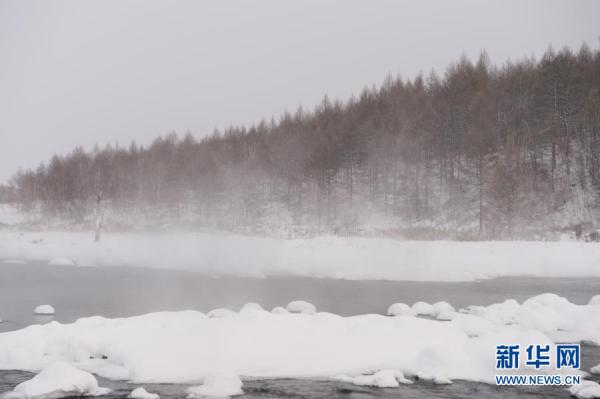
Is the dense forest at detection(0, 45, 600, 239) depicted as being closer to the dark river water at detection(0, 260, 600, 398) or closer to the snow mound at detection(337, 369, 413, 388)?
the dark river water at detection(0, 260, 600, 398)

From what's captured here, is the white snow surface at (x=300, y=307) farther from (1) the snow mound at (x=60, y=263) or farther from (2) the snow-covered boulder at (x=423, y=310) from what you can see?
(1) the snow mound at (x=60, y=263)

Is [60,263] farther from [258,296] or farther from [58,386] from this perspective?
[58,386]

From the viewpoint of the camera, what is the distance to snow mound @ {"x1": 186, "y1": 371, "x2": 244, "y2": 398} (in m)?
7.67

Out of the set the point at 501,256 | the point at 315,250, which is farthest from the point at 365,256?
the point at 501,256

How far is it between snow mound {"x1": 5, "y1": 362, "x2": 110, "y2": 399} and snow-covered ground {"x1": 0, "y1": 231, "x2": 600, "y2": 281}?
15.8 metres

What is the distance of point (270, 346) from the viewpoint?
9688 mm

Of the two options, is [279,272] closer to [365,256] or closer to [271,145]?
[365,256]

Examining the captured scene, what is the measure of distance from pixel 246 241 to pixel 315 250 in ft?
29.0

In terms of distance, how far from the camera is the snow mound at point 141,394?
24.5 ft

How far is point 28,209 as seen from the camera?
71.8 m

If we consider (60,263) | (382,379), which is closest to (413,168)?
(60,263)

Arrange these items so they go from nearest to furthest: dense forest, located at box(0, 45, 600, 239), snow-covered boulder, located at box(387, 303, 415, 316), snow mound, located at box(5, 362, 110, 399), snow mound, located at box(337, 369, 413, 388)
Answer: snow mound, located at box(5, 362, 110, 399) < snow mound, located at box(337, 369, 413, 388) < snow-covered boulder, located at box(387, 303, 415, 316) < dense forest, located at box(0, 45, 600, 239)

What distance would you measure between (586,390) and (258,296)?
11.6 meters

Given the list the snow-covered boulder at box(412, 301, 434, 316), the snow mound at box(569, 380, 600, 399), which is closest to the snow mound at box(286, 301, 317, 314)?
the snow-covered boulder at box(412, 301, 434, 316)
